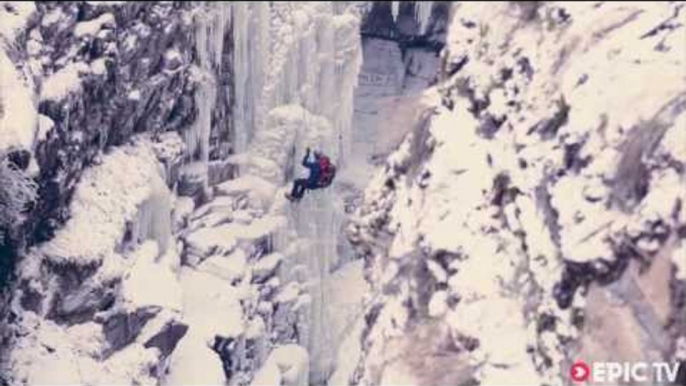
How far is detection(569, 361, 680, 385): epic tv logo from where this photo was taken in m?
7.18

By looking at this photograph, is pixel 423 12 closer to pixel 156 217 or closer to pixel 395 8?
pixel 395 8

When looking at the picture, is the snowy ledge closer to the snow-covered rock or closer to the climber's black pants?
the climber's black pants

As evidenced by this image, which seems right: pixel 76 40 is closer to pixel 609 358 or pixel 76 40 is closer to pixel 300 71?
pixel 300 71

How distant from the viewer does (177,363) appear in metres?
15.0

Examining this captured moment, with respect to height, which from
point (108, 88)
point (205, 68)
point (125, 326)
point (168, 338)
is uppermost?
point (108, 88)

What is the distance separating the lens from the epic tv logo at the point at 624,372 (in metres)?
7.18

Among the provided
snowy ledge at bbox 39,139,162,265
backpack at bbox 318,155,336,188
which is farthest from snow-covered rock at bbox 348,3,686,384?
snowy ledge at bbox 39,139,162,265

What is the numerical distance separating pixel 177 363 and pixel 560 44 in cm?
827

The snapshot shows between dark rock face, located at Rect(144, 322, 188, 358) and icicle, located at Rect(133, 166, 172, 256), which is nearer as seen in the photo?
dark rock face, located at Rect(144, 322, 188, 358)

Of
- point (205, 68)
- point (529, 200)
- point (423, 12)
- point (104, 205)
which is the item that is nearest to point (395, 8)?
point (423, 12)

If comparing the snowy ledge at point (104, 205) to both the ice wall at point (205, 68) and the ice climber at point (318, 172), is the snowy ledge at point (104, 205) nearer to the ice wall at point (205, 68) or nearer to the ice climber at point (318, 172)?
the ice wall at point (205, 68)

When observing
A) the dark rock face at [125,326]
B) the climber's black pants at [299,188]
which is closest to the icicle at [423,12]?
the climber's black pants at [299,188]

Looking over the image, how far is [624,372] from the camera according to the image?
748 cm

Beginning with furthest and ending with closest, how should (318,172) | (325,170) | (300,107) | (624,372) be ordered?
1. (300,107)
2. (318,172)
3. (325,170)
4. (624,372)
